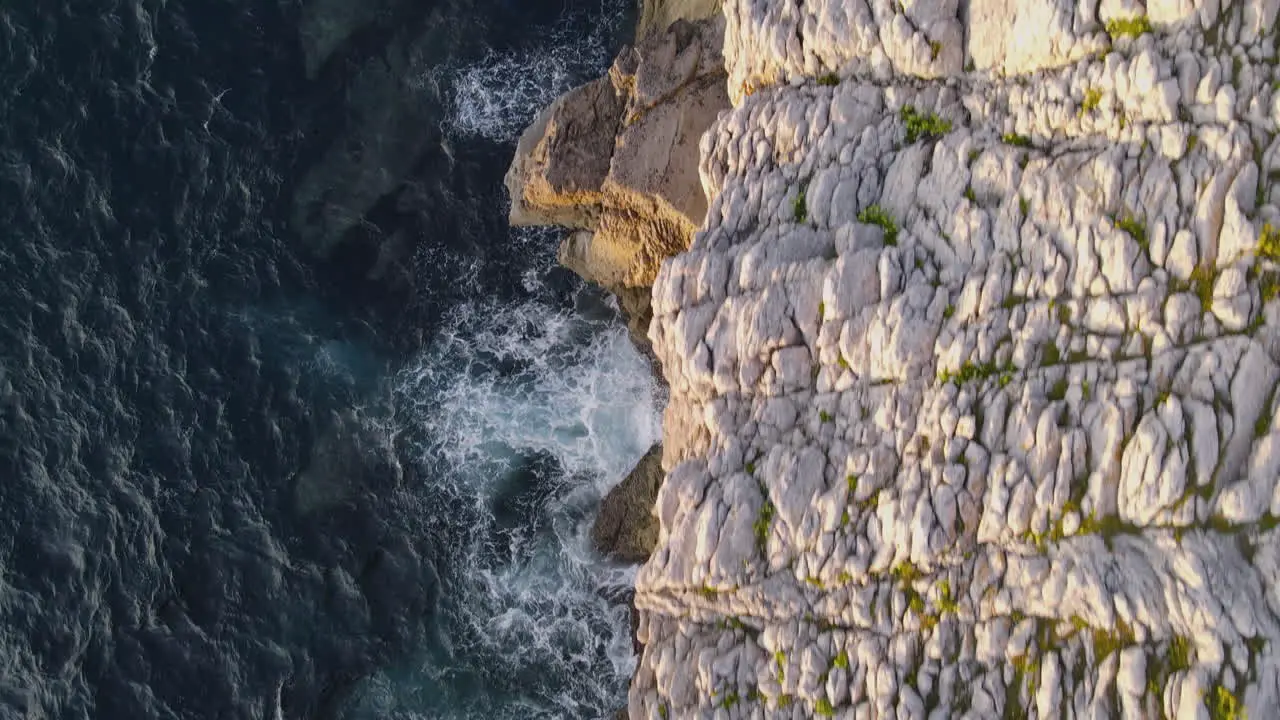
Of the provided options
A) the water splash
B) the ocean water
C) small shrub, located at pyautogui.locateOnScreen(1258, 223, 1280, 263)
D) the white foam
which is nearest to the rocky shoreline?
the white foam

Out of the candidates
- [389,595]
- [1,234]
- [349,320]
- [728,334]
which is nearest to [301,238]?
[349,320]

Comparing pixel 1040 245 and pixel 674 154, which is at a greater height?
pixel 674 154

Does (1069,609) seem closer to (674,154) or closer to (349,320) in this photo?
(674,154)

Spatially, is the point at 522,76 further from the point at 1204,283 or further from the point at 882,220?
the point at 1204,283

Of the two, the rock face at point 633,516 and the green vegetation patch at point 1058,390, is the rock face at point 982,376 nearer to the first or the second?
the green vegetation patch at point 1058,390

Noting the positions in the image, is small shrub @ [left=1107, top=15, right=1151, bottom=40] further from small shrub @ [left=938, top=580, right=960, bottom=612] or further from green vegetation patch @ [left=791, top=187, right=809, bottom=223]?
small shrub @ [left=938, top=580, right=960, bottom=612]

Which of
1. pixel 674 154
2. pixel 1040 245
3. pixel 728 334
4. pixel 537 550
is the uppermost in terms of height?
pixel 674 154
